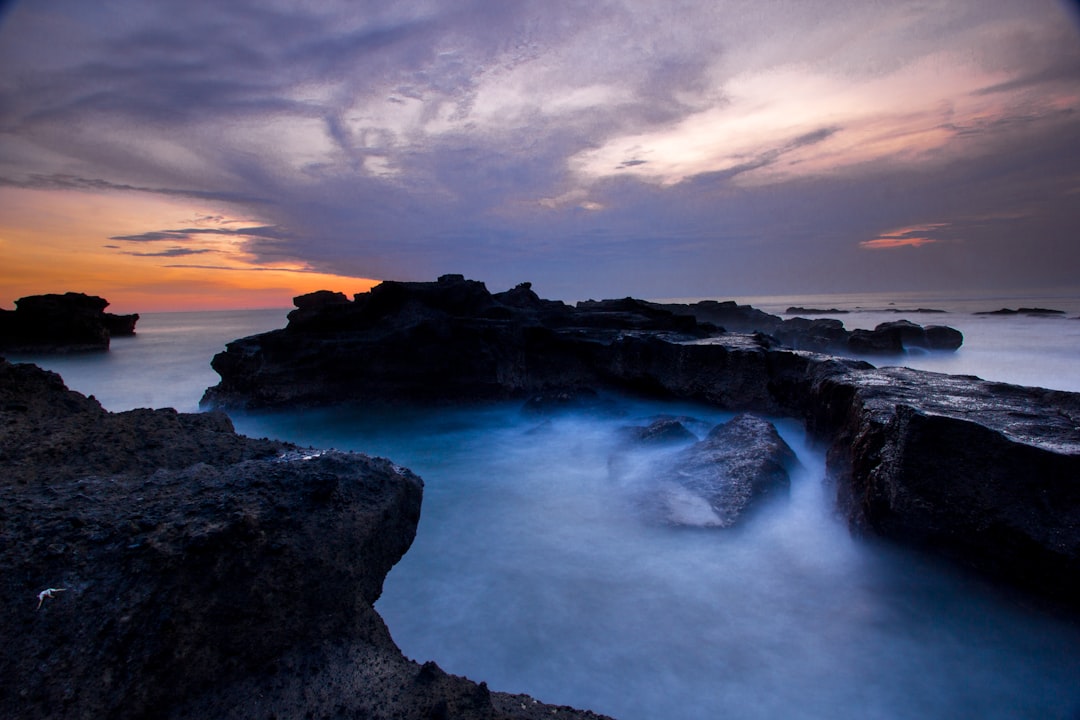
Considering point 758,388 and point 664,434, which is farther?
point 758,388

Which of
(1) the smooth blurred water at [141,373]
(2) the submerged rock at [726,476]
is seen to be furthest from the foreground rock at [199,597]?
(1) the smooth blurred water at [141,373]

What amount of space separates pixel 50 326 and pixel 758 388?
36032 millimetres

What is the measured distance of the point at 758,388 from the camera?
396 inches

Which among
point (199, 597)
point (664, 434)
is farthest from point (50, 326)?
point (199, 597)

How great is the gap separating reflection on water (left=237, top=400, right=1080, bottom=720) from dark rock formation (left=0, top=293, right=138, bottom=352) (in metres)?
32.3

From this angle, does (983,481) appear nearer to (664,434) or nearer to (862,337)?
(664,434)

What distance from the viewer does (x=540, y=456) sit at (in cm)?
886

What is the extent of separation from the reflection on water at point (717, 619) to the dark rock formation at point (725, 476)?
0.22 m

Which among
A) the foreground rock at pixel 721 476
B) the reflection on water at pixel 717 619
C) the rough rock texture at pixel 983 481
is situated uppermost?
the rough rock texture at pixel 983 481

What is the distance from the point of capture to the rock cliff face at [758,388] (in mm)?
3736

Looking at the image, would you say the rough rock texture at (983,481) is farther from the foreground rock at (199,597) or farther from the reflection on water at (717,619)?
the foreground rock at (199,597)

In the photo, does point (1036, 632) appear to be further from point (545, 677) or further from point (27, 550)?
point (27, 550)

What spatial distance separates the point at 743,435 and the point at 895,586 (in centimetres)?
277

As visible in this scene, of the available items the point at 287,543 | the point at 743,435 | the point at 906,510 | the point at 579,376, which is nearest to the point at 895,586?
the point at 906,510
